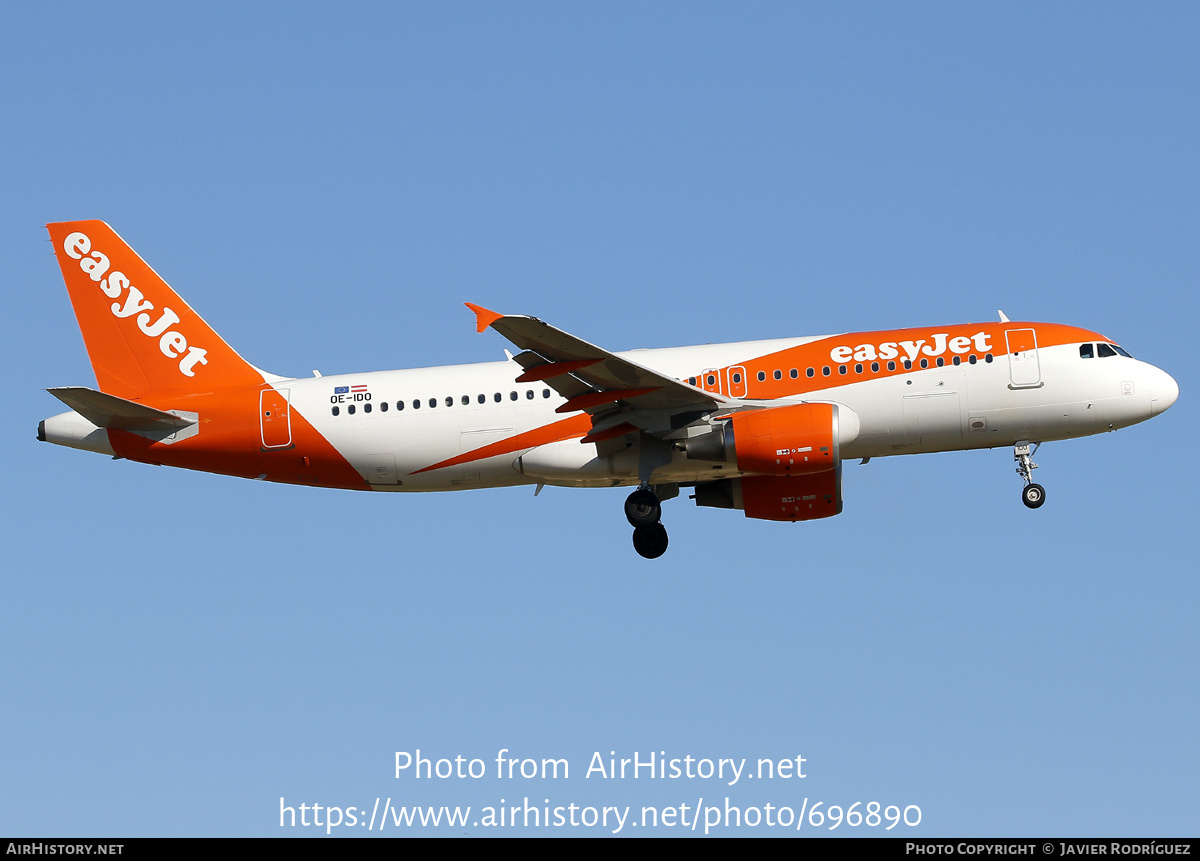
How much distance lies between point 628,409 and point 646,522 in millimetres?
3240

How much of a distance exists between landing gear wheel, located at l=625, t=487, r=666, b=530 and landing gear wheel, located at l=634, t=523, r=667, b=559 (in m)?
0.17

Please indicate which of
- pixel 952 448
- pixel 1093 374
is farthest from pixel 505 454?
pixel 1093 374

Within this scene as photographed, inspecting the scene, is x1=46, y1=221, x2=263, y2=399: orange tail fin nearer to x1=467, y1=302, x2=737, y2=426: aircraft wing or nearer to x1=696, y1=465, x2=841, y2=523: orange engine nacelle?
x1=467, y1=302, x2=737, y2=426: aircraft wing

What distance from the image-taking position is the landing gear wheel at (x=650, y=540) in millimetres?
36562

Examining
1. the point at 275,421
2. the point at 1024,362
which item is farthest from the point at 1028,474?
the point at 275,421

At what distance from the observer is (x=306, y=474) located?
3709cm

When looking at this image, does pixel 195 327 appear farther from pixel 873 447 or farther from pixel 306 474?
pixel 873 447

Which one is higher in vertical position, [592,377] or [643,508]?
[592,377]

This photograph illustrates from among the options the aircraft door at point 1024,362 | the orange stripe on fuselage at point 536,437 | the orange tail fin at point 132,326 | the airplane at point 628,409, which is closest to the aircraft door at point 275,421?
the airplane at point 628,409

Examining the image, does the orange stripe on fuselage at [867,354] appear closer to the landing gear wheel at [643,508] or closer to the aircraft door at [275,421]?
the landing gear wheel at [643,508]

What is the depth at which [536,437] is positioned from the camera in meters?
35.9

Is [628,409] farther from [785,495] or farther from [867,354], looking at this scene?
[867,354]

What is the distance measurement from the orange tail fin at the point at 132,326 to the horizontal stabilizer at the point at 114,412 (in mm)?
1517
